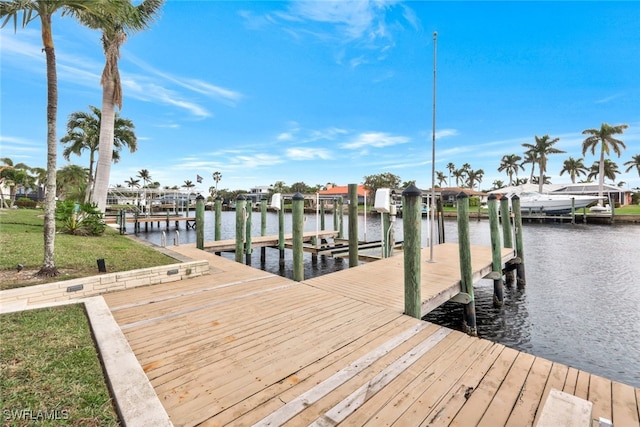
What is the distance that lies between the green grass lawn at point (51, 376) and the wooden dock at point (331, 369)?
1.38 ft

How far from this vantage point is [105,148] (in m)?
13.2

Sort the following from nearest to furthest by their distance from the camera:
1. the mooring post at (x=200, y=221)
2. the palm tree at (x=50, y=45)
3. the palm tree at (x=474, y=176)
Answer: the palm tree at (x=50, y=45)
the mooring post at (x=200, y=221)
the palm tree at (x=474, y=176)

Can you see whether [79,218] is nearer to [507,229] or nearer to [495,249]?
[495,249]

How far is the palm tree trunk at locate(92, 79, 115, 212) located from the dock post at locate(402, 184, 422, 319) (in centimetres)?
1414

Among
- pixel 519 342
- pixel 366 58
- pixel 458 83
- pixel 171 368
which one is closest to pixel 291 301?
pixel 171 368

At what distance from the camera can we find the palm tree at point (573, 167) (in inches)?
2424

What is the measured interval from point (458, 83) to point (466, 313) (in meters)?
21.3

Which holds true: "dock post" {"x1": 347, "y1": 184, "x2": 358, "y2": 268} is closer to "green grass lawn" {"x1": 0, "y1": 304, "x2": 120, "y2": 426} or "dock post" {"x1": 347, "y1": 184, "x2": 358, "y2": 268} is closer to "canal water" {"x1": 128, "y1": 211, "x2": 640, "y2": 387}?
"canal water" {"x1": 128, "y1": 211, "x2": 640, "y2": 387}

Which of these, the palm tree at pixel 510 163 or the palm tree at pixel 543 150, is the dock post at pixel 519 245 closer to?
the palm tree at pixel 543 150

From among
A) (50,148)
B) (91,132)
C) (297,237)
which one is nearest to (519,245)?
(297,237)

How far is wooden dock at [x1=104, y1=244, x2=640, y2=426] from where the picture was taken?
222 cm

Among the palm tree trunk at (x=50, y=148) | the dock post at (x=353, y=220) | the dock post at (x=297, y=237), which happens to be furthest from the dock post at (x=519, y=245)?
the palm tree trunk at (x=50, y=148)

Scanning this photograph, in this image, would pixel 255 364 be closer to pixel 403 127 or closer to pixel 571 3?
pixel 571 3

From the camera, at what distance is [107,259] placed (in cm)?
725
